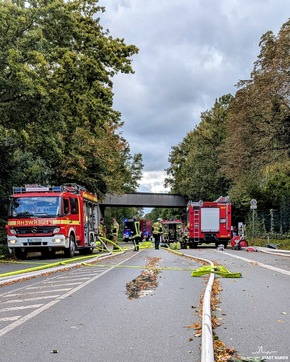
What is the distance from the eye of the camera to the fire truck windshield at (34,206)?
17500mm

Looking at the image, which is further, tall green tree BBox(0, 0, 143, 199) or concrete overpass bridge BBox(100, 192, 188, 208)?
concrete overpass bridge BBox(100, 192, 188, 208)

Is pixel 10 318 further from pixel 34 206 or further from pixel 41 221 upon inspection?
pixel 34 206

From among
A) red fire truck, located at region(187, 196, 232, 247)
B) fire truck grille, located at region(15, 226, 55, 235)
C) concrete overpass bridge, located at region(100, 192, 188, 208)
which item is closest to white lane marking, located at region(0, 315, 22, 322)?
fire truck grille, located at region(15, 226, 55, 235)

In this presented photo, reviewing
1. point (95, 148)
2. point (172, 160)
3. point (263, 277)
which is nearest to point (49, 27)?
point (95, 148)

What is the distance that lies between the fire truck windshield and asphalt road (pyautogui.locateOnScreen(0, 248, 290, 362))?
286 inches

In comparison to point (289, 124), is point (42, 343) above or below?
below

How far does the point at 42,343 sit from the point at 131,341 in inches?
38.5

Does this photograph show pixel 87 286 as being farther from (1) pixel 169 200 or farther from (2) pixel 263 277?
(1) pixel 169 200

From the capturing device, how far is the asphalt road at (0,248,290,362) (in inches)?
184

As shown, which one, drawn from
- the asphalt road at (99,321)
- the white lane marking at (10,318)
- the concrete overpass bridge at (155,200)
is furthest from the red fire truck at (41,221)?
the concrete overpass bridge at (155,200)

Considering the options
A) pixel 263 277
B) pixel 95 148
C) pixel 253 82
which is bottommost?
pixel 263 277

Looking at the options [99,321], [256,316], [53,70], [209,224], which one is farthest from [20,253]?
[209,224]

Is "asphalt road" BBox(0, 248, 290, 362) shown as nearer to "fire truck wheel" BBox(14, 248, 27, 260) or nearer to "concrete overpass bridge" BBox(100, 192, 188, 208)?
"fire truck wheel" BBox(14, 248, 27, 260)

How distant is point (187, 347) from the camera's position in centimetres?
477
